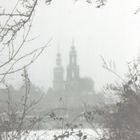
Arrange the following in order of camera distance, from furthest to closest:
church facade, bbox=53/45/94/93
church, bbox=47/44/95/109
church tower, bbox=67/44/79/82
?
church tower, bbox=67/44/79/82, church facade, bbox=53/45/94/93, church, bbox=47/44/95/109

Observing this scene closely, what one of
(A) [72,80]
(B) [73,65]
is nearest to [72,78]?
(A) [72,80]

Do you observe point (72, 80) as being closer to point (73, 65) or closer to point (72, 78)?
point (72, 78)

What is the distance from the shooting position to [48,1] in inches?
251

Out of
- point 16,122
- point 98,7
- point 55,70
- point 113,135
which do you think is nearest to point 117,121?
point 113,135

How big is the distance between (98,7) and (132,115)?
8.42 feet

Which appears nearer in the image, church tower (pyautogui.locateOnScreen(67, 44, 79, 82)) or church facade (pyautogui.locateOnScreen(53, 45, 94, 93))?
church facade (pyautogui.locateOnScreen(53, 45, 94, 93))

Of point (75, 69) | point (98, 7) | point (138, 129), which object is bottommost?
point (138, 129)

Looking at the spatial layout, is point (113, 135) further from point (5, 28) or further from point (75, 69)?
point (75, 69)

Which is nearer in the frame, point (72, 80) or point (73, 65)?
point (72, 80)

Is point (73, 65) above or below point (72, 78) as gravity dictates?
above

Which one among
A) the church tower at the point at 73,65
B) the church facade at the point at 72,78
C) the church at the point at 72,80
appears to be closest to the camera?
the church at the point at 72,80

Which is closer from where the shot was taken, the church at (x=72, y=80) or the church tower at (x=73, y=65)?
the church at (x=72, y=80)

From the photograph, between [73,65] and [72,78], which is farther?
[73,65]

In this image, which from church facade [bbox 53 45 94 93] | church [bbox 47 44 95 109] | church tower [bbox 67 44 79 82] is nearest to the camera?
church [bbox 47 44 95 109]
